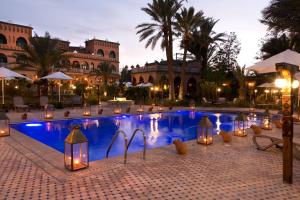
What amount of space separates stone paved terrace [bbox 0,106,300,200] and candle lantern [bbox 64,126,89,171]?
0.20 meters

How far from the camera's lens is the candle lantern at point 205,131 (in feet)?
24.6

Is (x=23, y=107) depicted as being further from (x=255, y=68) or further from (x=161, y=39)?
(x=255, y=68)

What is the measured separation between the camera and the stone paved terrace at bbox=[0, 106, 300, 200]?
4020 millimetres

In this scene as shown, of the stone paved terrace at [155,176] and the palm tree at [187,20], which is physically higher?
the palm tree at [187,20]

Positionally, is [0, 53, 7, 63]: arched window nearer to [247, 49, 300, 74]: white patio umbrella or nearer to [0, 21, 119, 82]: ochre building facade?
[0, 21, 119, 82]: ochre building facade

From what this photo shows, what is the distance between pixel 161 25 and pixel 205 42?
26.8ft

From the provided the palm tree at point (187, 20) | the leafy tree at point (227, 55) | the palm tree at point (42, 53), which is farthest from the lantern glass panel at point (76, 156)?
the leafy tree at point (227, 55)

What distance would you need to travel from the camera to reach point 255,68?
7.66 m

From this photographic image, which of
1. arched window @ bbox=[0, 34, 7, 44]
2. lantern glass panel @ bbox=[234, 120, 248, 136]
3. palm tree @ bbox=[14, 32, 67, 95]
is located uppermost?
arched window @ bbox=[0, 34, 7, 44]

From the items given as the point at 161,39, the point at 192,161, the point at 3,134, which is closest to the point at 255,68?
the point at 192,161

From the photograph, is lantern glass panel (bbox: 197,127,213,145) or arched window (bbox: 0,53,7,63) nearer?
lantern glass panel (bbox: 197,127,213,145)

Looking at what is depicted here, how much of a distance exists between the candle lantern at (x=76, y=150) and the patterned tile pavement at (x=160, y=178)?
20 centimetres

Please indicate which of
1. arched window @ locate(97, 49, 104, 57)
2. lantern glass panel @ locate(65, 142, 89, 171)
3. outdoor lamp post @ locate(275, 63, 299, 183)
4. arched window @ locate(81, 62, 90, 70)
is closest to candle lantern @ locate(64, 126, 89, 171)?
lantern glass panel @ locate(65, 142, 89, 171)

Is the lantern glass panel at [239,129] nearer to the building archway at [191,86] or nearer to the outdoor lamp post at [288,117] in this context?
the outdoor lamp post at [288,117]
